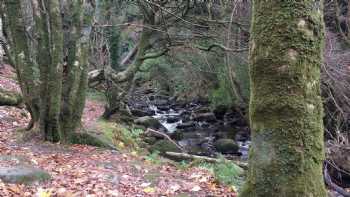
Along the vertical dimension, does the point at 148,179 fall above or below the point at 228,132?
above

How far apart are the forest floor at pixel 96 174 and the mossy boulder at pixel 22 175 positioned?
0.32ft

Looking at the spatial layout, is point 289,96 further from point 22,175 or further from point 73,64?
point 73,64

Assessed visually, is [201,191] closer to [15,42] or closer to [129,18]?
[15,42]

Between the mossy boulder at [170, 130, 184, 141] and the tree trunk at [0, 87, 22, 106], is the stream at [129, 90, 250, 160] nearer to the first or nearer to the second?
the mossy boulder at [170, 130, 184, 141]

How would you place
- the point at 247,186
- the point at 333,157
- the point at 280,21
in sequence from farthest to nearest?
1. the point at 333,157
2. the point at 247,186
3. the point at 280,21

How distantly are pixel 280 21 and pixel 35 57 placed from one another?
7.66 meters

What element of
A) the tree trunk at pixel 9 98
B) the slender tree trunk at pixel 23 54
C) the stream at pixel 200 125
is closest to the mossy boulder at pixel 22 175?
the slender tree trunk at pixel 23 54

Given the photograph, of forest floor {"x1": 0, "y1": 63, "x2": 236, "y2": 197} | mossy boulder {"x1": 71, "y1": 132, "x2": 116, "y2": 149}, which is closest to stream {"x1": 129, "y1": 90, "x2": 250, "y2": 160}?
mossy boulder {"x1": 71, "y1": 132, "x2": 116, "y2": 149}

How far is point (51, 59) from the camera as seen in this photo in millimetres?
9328

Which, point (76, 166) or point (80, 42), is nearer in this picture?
point (76, 166)

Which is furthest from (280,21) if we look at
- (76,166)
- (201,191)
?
(76,166)

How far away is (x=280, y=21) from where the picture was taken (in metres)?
3.78

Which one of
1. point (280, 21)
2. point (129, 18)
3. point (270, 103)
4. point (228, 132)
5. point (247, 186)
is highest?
point (129, 18)

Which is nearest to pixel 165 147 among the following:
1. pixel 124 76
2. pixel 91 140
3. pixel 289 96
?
pixel 124 76
